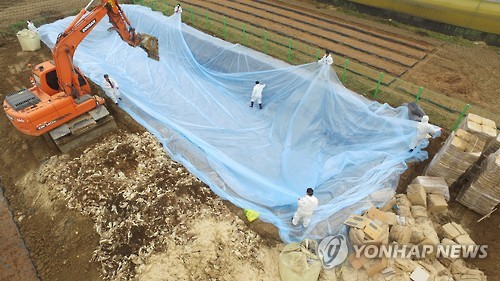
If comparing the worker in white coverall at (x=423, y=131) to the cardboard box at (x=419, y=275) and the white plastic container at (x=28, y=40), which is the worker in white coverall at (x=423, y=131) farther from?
the white plastic container at (x=28, y=40)

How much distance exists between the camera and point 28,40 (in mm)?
11773

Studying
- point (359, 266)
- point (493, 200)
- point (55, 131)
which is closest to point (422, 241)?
point (359, 266)

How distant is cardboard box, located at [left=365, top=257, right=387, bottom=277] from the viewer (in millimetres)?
5301

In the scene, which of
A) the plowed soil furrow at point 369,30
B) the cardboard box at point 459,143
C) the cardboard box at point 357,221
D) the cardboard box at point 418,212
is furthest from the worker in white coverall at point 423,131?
the plowed soil furrow at point 369,30

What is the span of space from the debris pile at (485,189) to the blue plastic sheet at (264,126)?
126 cm

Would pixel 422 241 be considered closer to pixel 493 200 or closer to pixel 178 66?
pixel 493 200

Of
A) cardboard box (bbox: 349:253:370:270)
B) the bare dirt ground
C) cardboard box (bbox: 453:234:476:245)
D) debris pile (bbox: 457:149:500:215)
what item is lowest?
the bare dirt ground

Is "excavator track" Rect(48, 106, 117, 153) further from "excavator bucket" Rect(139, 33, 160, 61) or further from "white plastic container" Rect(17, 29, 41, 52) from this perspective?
"white plastic container" Rect(17, 29, 41, 52)

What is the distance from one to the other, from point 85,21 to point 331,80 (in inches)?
249

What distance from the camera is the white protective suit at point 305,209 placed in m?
5.44

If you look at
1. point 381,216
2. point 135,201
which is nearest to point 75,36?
point 135,201

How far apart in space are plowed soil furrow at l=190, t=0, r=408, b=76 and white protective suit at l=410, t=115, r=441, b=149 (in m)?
3.91

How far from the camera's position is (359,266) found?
5441mm

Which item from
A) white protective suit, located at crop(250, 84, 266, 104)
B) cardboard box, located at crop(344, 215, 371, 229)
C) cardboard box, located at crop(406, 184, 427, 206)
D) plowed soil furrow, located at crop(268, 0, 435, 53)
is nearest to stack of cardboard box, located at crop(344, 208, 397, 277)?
cardboard box, located at crop(344, 215, 371, 229)
